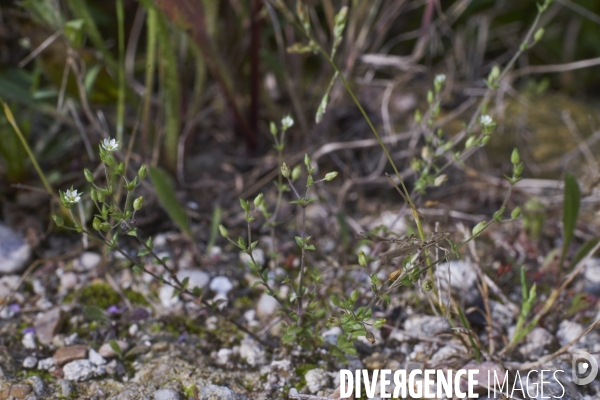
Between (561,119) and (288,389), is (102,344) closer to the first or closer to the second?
(288,389)

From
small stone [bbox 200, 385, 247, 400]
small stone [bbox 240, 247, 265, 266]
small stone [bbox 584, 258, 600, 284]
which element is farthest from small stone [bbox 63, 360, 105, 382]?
small stone [bbox 584, 258, 600, 284]

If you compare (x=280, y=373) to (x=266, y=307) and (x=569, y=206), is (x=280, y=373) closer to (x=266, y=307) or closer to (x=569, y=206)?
(x=266, y=307)

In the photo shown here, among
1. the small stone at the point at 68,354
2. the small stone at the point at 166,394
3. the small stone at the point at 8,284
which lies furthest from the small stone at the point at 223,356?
the small stone at the point at 8,284

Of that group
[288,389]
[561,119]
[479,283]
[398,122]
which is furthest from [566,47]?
[288,389]

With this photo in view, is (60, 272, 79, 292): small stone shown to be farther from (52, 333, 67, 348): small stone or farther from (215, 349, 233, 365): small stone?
(215, 349, 233, 365): small stone

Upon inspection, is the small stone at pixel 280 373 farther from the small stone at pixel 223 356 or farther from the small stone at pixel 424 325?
the small stone at pixel 424 325

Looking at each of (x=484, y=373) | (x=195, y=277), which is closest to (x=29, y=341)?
(x=195, y=277)
